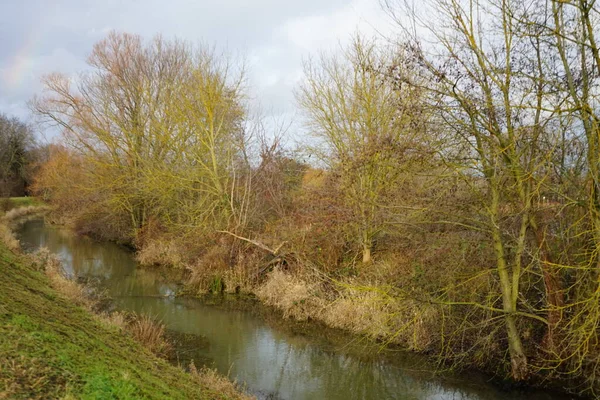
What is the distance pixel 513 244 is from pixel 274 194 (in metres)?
9.38

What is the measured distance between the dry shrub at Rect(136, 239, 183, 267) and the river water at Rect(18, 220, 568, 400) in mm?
2883

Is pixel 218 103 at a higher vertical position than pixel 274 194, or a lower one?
higher

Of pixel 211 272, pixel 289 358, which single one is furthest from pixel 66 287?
pixel 211 272

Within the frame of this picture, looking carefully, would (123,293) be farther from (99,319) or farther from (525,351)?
(525,351)

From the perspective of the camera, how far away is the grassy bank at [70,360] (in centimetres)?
408

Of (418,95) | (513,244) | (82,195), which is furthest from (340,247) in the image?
(82,195)

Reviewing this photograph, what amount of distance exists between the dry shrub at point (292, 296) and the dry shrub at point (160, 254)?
17.2ft

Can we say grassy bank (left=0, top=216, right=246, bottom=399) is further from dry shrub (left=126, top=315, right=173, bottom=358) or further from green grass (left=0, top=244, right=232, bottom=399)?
dry shrub (left=126, top=315, right=173, bottom=358)

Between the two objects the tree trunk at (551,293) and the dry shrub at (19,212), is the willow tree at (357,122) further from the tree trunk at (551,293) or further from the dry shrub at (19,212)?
the dry shrub at (19,212)

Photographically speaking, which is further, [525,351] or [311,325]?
[311,325]

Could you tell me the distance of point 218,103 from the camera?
16.3 m

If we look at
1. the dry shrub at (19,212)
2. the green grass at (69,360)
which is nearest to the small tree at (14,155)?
the dry shrub at (19,212)

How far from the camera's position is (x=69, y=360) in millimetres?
4770

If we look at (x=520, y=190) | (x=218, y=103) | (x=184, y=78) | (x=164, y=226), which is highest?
(x=184, y=78)
